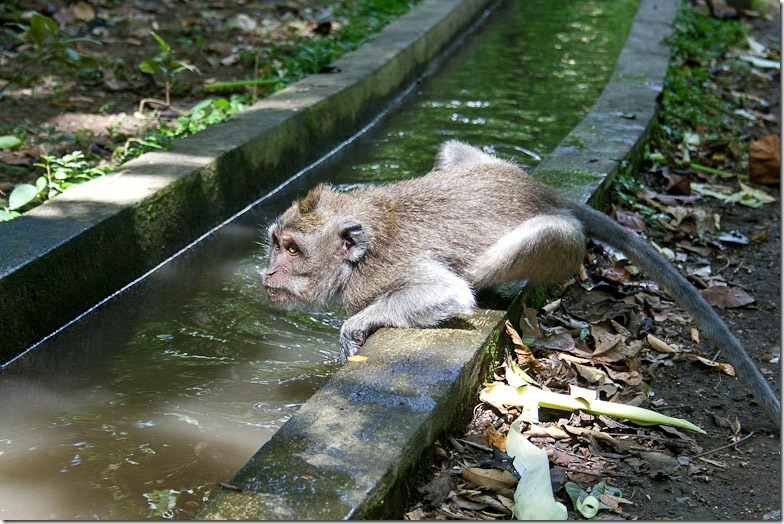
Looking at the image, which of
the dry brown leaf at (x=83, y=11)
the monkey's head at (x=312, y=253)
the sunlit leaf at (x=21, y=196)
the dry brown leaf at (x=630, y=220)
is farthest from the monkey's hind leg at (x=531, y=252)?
the dry brown leaf at (x=83, y=11)

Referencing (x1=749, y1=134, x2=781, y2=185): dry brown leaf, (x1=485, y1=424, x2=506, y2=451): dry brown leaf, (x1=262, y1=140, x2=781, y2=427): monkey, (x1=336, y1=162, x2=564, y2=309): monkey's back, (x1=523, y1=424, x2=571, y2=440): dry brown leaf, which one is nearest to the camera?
(x1=485, y1=424, x2=506, y2=451): dry brown leaf

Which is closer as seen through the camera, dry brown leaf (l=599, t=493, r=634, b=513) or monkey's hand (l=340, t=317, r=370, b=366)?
dry brown leaf (l=599, t=493, r=634, b=513)

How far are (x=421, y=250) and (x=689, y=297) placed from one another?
1.41 m

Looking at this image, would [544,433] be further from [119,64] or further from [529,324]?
[119,64]

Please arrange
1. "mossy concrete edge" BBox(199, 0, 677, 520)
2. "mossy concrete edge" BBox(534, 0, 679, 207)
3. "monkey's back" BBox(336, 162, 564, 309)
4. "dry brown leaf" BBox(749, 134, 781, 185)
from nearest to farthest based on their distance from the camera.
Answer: "mossy concrete edge" BBox(199, 0, 677, 520)
"monkey's back" BBox(336, 162, 564, 309)
"mossy concrete edge" BBox(534, 0, 679, 207)
"dry brown leaf" BBox(749, 134, 781, 185)

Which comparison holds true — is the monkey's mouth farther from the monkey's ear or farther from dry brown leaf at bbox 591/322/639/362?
dry brown leaf at bbox 591/322/639/362

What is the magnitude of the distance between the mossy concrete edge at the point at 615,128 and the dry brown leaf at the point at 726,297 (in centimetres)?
92

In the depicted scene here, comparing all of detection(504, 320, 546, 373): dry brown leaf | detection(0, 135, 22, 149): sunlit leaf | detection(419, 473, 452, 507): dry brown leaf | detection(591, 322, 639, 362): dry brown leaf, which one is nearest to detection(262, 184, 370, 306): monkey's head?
detection(504, 320, 546, 373): dry brown leaf

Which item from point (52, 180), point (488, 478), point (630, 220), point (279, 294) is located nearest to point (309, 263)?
point (279, 294)

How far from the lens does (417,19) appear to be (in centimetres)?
1089

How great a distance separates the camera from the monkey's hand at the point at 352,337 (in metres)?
4.46

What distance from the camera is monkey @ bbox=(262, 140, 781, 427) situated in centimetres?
455

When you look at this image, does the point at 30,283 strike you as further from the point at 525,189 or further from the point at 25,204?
the point at 525,189

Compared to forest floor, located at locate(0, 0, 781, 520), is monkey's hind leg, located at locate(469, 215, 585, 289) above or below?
above
